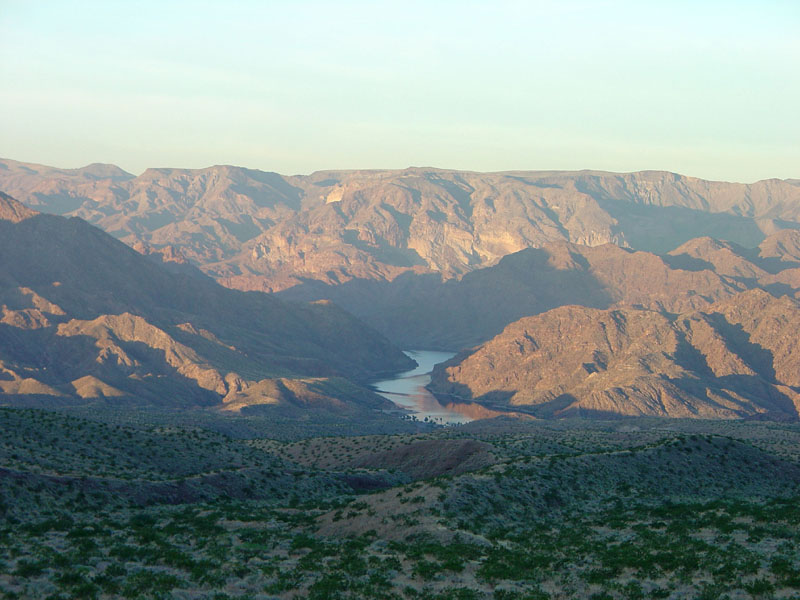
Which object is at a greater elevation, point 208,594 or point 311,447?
point 208,594

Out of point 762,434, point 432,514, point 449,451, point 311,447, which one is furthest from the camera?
point 762,434

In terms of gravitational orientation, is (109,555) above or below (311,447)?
above

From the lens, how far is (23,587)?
4172 centimetres

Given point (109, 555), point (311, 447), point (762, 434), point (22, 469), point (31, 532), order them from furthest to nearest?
point (762, 434), point (311, 447), point (22, 469), point (31, 532), point (109, 555)

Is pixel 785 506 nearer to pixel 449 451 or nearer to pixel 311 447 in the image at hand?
pixel 449 451

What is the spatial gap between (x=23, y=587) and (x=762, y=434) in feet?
508

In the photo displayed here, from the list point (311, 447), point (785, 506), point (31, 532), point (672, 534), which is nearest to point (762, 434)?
point (311, 447)

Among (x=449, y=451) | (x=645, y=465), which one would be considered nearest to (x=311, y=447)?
(x=449, y=451)

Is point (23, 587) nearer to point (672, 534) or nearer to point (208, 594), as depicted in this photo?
point (208, 594)

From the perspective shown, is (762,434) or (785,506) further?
(762,434)

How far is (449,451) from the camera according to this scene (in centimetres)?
9875

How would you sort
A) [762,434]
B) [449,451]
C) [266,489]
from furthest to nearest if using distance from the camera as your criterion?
1. [762,434]
2. [449,451]
3. [266,489]

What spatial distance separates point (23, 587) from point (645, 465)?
5607cm

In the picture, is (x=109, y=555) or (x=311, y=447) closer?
(x=109, y=555)
